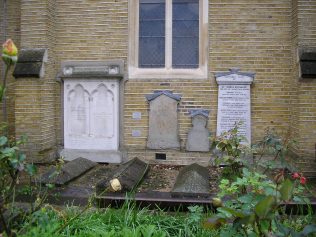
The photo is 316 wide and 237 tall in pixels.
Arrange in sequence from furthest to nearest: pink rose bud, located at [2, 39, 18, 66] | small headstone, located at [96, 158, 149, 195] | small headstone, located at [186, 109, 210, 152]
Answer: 1. small headstone, located at [186, 109, 210, 152]
2. small headstone, located at [96, 158, 149, 195]
3. pink rose bud, located at [2, 39, 18, 66]

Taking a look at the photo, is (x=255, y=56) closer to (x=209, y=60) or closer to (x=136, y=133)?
(x=209, y=60)

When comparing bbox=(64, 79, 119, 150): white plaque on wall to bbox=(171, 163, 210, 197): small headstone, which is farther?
bbox=(64, 79, 119, 150): white plaque on wall

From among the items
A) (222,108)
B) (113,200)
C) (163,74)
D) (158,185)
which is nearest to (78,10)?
(163,74)

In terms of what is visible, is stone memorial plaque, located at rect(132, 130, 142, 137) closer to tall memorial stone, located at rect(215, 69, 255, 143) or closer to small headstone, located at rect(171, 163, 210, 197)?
tall memorial stone, located at rect(215, 69, 255, 143)

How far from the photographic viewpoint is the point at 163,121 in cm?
819

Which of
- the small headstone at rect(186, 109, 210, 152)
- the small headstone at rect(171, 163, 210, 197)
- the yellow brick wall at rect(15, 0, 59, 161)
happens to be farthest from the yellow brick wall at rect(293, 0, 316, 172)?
the yellow brick wall at rect(15, 0, 59, 161)

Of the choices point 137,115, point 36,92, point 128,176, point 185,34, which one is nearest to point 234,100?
point 185,34

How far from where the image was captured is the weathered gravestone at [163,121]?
8164mm

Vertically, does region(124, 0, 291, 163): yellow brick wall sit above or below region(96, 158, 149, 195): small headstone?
above

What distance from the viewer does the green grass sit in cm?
319

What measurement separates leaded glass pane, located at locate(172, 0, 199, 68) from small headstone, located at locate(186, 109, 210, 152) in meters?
1.15

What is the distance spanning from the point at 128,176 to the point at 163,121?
2.26m

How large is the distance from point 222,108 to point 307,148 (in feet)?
6.27

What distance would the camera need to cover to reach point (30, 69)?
26.0ft
